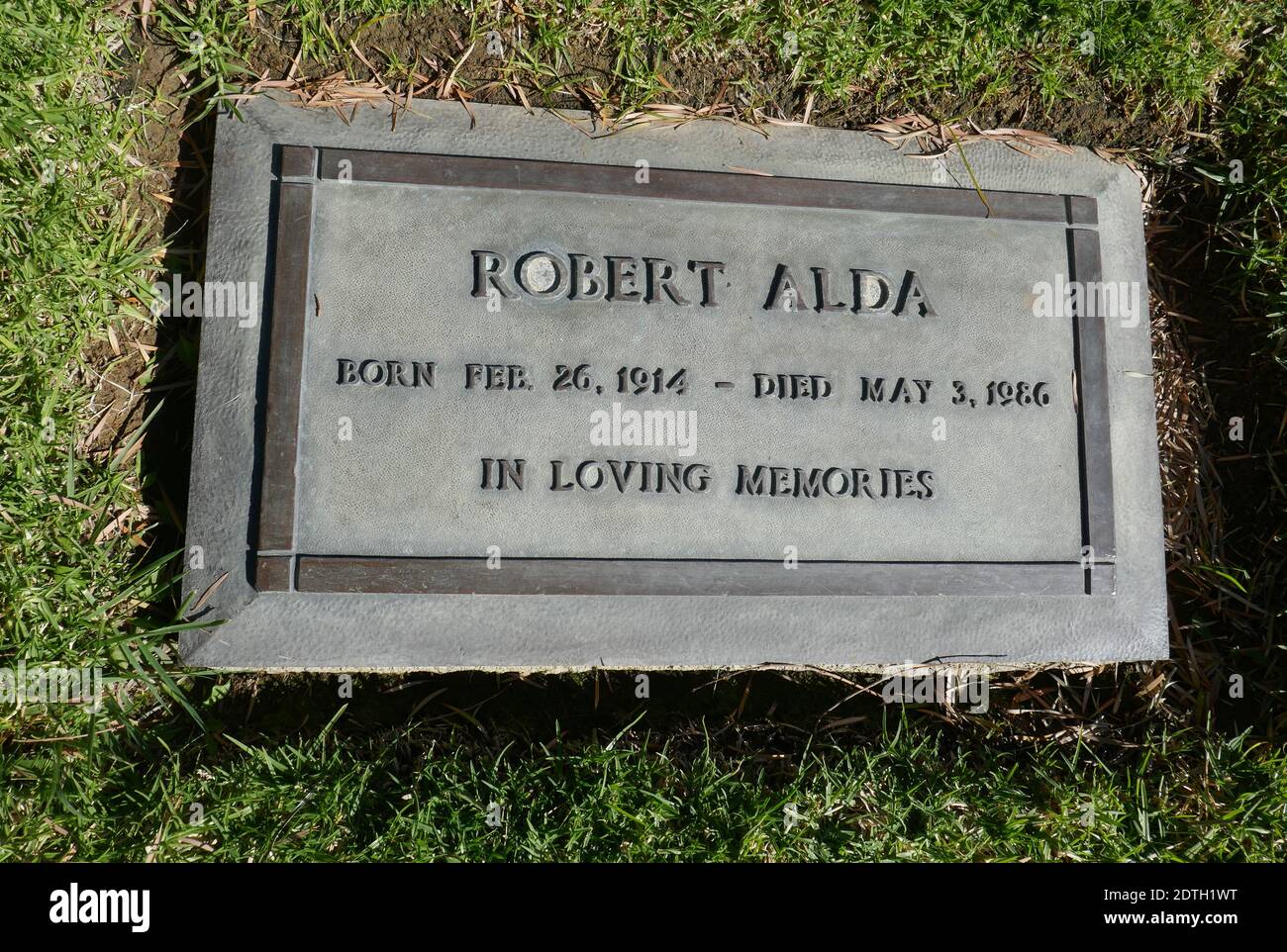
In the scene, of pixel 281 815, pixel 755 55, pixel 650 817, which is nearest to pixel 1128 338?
pixel 755 55

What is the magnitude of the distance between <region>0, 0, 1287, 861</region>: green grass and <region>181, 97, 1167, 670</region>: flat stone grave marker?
0.25 metres

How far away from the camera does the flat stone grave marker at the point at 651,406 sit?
2.10 metres

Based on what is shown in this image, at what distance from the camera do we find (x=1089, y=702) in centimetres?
253

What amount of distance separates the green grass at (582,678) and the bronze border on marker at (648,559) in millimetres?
343

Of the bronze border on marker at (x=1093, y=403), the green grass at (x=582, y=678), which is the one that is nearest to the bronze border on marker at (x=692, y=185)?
the bronze border on marker at (x=1093, y=403)

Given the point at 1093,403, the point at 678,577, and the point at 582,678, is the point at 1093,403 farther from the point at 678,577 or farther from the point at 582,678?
the point at 582,678

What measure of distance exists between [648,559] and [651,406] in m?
0.42

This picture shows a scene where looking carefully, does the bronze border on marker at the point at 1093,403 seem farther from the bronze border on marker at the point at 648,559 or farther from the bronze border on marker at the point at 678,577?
the bronze border on marker at the point at 678,577

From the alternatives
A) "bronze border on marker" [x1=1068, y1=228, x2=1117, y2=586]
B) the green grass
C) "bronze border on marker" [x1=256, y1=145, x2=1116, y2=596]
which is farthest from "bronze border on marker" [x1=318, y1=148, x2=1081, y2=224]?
the green grass

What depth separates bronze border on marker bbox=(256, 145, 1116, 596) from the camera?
6.80 ft

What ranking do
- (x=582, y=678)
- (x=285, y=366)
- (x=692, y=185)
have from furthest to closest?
(x=582, y=678) → (x=692, y=185) → (x=285, y=366)

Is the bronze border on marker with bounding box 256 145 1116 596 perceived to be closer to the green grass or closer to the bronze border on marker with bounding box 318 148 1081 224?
the bronze border on marker with bounding box 318 148 1081 224

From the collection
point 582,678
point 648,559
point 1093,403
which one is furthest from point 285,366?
point 1093,403

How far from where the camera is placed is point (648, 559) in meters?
2.15
